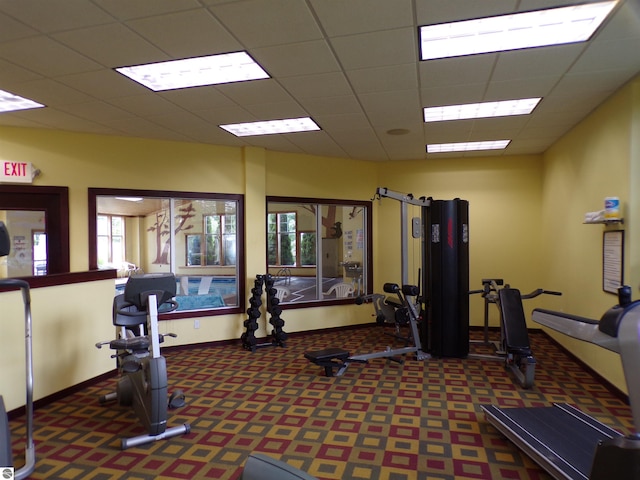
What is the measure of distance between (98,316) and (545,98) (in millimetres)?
5323

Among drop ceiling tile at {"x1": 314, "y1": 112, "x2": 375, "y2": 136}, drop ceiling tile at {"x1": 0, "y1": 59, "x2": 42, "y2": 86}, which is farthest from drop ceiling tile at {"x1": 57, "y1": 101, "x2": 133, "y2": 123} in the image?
drop ceiling tile at {"x1": 314, "y1": 112, "x2": 375, "y2": 136}

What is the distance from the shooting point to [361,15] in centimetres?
270

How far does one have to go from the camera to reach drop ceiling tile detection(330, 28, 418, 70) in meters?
2.98

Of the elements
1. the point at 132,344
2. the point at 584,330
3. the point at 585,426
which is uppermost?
the point at 584,330

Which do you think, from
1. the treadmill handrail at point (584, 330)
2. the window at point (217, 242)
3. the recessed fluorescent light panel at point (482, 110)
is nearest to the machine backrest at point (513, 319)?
the recessed fluorescent light panel at point (482, 110)

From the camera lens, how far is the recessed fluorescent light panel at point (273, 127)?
5.24m

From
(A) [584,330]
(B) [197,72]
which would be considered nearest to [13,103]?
(B) [197,72]

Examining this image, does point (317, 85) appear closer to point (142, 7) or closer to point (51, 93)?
point (142, 7)

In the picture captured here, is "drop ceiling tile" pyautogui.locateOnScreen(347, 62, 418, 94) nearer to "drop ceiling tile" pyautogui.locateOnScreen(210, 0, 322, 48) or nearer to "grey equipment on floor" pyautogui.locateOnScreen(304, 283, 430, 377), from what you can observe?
"drop ceiling tile" pyautogui.locateOnScreen(210, 0, 322, 48)

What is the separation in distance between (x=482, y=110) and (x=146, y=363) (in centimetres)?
430

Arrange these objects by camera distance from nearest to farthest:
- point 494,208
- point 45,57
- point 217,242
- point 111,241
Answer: point 45,57, point 111,241, point 217,242, point 494,208

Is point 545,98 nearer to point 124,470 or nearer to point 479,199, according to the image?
point 479,199

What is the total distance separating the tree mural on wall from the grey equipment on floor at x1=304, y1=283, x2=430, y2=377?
2.74 metres

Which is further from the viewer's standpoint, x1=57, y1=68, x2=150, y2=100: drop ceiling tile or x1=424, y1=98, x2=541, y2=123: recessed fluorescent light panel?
x1=424, y1=98, x2=541, y2=123: recessed fluorescent light panel
